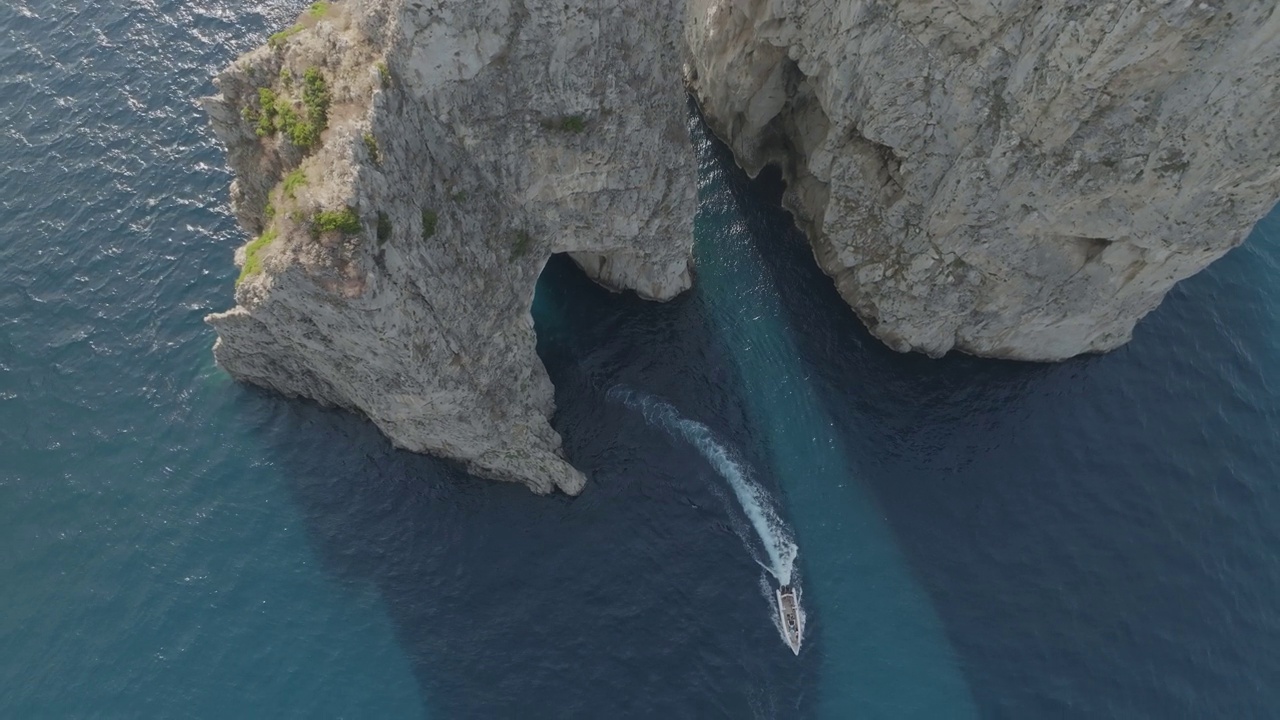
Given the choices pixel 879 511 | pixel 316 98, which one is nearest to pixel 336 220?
pixel 316 98

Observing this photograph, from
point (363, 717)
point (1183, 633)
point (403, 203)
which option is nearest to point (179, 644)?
point (363, 717)

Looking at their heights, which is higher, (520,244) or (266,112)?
(266,112)

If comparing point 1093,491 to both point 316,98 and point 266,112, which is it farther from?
point 266,112

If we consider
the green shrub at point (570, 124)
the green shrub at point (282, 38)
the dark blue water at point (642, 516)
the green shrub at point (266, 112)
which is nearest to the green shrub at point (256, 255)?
the green shrub at point (266, 112)

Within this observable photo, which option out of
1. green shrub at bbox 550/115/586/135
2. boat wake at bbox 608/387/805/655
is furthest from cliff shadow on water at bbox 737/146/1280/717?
green shrub at bbox 550/115/586/135

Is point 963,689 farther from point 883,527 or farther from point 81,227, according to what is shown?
point 81,227

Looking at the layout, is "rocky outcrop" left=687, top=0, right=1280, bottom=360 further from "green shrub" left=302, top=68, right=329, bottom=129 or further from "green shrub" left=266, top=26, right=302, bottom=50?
"green shrub" left=302, top=68, right=329, bottom=129
